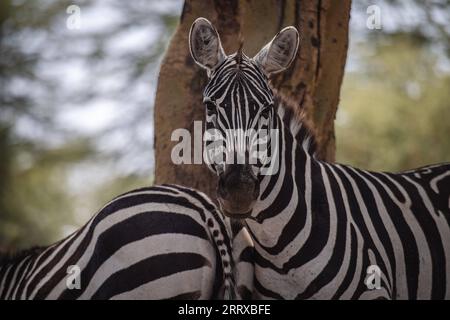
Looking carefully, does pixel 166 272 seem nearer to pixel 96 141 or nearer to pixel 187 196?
pixel 187 196

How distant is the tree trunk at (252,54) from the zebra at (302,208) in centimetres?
109

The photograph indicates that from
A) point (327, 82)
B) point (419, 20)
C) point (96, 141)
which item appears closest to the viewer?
point (327, 82)

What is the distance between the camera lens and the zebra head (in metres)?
3.90

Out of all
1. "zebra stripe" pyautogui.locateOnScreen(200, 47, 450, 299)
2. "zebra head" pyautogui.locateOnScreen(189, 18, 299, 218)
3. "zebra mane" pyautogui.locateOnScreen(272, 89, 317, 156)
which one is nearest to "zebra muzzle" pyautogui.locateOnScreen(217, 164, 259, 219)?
"zebra head" pyautogui.locateOnScreen(189, 18, 299, 218)

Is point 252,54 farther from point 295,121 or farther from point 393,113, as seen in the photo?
point 393,113

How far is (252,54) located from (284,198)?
5.35ft

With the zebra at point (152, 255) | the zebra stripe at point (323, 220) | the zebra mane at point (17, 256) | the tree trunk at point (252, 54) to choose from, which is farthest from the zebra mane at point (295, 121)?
the zebra mane at point (17, 256)

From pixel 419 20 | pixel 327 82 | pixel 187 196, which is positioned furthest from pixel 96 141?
pixel 187 196

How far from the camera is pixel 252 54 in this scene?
554 centimetres

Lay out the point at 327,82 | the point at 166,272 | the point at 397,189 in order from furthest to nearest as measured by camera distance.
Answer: the point at 327,82 < the point at 397,189 < the point at 166,272

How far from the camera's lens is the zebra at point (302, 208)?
410 centimetres

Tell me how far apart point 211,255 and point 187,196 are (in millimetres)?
410

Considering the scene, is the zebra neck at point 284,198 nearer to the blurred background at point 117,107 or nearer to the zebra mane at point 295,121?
the zebra mane at point 295,121

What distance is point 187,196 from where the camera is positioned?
14.4 ft
